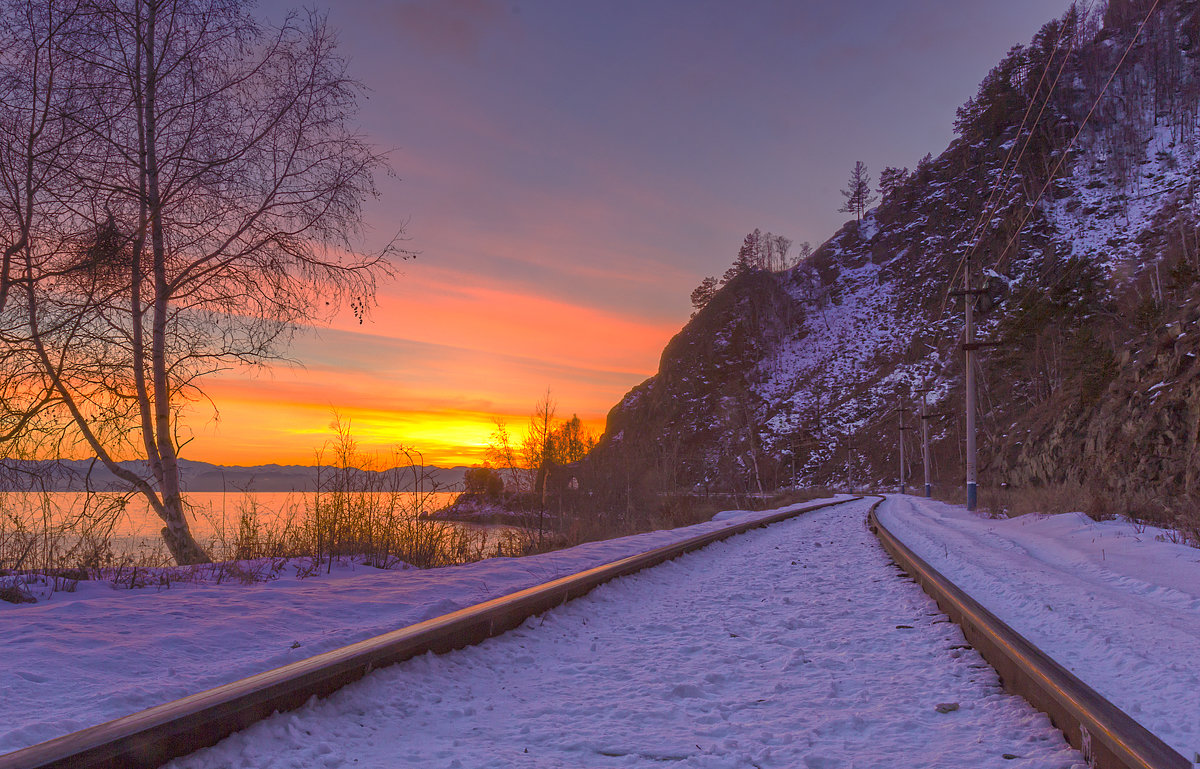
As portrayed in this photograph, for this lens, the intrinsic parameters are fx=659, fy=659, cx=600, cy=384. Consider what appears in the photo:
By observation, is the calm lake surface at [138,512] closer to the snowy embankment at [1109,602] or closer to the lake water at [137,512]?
the lake water at [137,512]

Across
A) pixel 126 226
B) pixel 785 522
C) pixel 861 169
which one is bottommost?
pixel 785 522

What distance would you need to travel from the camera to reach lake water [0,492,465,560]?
7.30 metres

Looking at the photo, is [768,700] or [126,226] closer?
[768,700]

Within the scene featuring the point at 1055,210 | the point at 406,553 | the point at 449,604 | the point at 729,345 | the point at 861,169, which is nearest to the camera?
the point at 449,604

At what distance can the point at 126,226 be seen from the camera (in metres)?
8.80

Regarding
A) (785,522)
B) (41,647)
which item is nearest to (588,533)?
(785,522)

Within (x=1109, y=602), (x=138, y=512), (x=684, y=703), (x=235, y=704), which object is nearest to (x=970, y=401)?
(x=1109, y=602)

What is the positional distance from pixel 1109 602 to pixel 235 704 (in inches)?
259

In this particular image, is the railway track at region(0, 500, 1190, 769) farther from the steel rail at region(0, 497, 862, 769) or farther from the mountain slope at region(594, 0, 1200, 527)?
the mountain slope at region(594, 0, 1200, 527)

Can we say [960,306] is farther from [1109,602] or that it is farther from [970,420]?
[1109,602]

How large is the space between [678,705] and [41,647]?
11.5 ft

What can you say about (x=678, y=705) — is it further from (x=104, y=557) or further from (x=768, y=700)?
(x=104, y=557)

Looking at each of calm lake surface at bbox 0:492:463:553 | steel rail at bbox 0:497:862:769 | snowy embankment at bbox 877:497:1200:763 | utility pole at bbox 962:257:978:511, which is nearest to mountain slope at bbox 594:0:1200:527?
utility pole at bbox 962:257:978:511

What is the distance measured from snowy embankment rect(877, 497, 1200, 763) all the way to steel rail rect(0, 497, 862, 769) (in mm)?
3478
